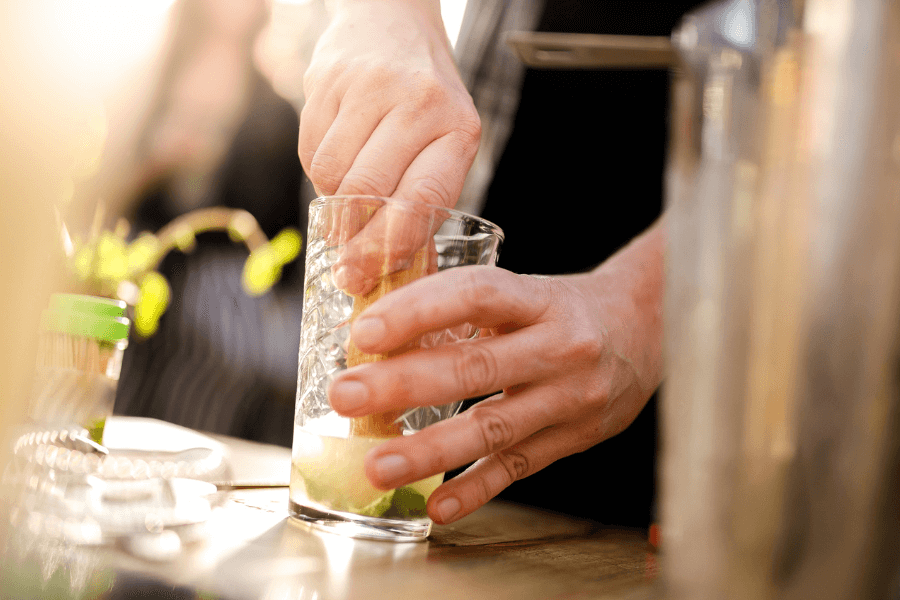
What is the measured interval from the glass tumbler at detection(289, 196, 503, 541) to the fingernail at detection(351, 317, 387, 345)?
40mm

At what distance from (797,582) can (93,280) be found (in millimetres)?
1358

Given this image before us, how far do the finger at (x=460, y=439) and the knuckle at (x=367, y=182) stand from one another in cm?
20

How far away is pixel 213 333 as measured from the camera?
2.38 meters

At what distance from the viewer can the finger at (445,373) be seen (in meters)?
0.41

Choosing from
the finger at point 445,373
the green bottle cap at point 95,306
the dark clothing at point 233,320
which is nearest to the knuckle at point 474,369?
the finger at point 445,373

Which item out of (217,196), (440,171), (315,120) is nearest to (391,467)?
(440,171)

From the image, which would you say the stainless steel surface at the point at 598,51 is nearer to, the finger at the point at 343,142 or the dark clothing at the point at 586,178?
the finger at the point at 343,142

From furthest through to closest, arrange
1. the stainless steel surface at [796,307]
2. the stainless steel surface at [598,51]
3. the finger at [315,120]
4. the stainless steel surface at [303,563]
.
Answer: the finger at [315,120] → the stainless steel surface at [598,51] → the stainless steel surface at [303,563] → the stainless steel surface at [796,307]

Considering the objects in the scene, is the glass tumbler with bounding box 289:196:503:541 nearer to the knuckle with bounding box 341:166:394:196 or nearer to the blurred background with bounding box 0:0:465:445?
the knuckle with bounding box 341:166:394:196

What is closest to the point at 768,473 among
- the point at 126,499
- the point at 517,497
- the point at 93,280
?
the point at 126,499

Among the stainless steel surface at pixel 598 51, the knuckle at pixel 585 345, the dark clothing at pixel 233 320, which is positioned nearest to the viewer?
the stainless steel surface at pixel 598 51

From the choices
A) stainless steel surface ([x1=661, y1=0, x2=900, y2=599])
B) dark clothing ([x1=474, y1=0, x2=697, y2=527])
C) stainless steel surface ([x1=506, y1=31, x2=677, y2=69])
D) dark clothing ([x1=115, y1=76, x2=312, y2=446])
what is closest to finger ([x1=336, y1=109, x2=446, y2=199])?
stainless steel surface ([x1=506, y1=31, x2=677, y2=69])

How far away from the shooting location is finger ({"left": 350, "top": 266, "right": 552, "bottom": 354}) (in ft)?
1.35

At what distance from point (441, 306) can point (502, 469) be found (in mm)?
179
